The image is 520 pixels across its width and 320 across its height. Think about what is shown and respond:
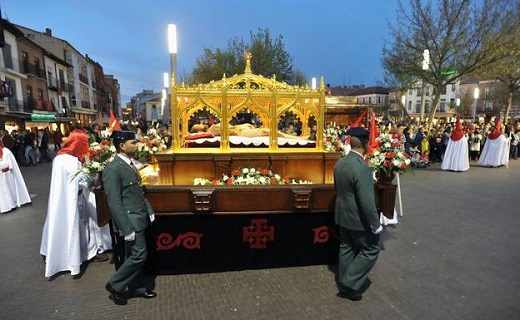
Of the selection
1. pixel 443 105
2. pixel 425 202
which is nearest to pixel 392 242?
pixel 425 202

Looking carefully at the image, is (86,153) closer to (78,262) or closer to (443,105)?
(78,262)

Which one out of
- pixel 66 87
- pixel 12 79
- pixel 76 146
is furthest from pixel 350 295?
pixel 66 87

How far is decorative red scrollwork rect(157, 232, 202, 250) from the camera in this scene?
4293mm

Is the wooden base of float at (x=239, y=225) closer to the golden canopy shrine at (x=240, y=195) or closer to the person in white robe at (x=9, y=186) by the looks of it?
the golden canopy shrine at (x=240, y=195)

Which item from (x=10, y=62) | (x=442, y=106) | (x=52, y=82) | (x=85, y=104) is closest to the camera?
(x=10, y=62)

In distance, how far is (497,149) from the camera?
14453 mm

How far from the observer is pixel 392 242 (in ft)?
18.4

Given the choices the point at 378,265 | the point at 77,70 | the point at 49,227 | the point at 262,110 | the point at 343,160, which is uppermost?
the point at 77,70

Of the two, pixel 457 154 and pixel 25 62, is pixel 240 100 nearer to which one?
pixel 457 154

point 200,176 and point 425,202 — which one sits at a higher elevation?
point 200,176

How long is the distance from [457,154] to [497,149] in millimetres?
2866

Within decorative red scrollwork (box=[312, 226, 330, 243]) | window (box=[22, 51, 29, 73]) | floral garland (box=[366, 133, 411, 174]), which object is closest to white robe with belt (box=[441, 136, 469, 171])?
floral garland (box=[366, 133, 411, 174])

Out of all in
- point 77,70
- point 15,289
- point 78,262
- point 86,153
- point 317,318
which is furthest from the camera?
point 77,70

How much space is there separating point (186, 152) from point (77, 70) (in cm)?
5067
